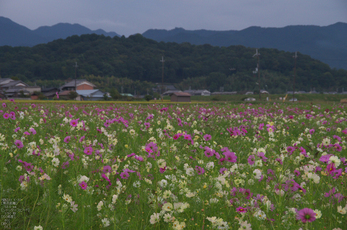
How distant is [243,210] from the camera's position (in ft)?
6.28

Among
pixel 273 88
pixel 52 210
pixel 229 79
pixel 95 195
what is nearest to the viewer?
pixel 52 210

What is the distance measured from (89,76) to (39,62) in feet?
65.2

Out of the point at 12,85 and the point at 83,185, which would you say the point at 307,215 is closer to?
the point at 83,185

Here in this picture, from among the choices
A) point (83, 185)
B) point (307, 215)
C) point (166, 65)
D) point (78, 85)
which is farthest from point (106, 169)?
point (166, 65)

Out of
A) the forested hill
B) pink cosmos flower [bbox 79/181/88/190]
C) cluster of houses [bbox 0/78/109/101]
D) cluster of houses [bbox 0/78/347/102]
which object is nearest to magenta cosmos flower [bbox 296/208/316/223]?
pink cosmos flower [bbox 79/181/88/190]

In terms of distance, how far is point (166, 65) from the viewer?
11700cm

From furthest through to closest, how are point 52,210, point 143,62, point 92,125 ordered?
point 143,62 < point 92,125 < point 52,210

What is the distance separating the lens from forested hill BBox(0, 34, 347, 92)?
95875 millimetres

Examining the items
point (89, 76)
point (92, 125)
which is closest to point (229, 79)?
point (89, 76)

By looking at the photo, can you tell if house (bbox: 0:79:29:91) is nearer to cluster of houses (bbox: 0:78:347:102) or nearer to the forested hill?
cluster of houses (bbox: 0:78:347:102)

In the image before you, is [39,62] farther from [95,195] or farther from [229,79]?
[95,195]

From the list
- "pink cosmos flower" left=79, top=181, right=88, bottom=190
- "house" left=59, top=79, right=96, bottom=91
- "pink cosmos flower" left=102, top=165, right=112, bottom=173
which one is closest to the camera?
"pink cosmos flower" left=79, top=181, right=88, bottom=190

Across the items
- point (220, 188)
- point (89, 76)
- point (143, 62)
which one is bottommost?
point (220, 188)

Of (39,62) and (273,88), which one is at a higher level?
(39,62)
